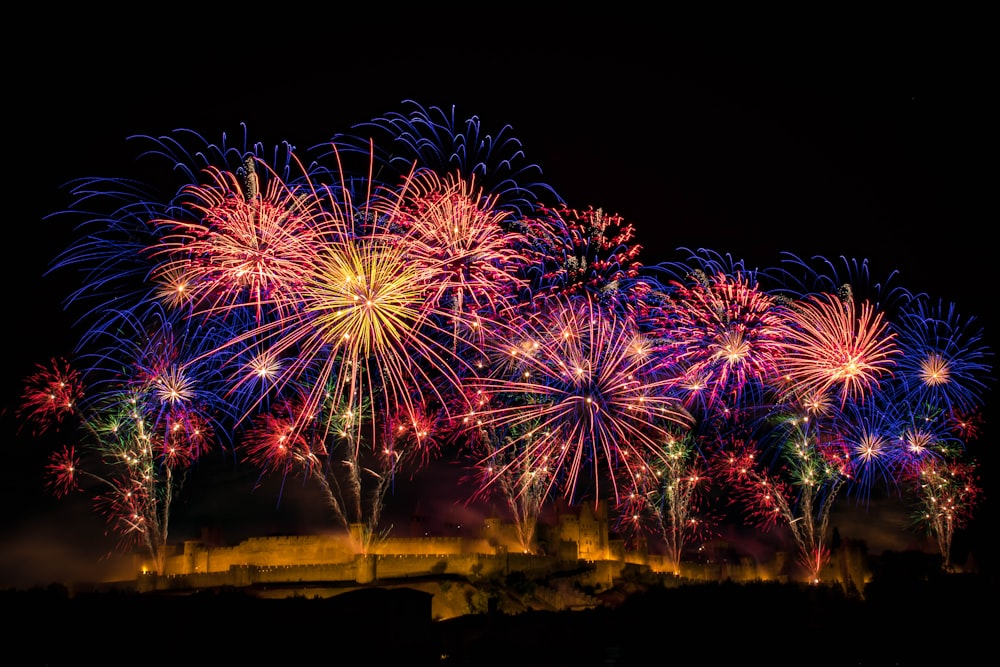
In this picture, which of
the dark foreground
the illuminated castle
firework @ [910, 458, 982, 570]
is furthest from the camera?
firework @ [910, 458, 982, 570]

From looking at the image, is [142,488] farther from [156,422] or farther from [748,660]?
[748,660]

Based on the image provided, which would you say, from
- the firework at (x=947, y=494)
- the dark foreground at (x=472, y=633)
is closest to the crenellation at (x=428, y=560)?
the firework at (x=947, y=494)

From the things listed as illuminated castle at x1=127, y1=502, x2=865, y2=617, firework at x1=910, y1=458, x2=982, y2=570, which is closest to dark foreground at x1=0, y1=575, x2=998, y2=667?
illuminated castle at x1=127, y1=502, x2=865, y2=617

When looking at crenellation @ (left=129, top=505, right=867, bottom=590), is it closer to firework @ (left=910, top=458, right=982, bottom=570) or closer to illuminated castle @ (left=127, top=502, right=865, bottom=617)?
illuminated castle @ (left=127, top=502, right=865, bottom=617)

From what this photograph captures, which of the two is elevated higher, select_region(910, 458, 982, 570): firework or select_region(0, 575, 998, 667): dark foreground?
select_region(910, 458, 982, 570): firework

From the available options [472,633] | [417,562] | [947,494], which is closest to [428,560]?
[417,562]

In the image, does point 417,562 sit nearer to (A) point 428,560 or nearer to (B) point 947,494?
(A) point 428,560

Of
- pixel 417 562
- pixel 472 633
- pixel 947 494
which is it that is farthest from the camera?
pixel 947 494

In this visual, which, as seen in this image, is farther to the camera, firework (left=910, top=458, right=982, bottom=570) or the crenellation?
firework (left=910, top=458, right=982, bottom=570)

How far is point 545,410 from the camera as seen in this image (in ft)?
128

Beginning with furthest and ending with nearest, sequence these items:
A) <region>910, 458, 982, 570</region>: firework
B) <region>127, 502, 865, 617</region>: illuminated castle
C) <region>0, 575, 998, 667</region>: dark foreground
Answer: <region>910, 458, 982, 570</region>: firework, <region>127, 502, 865, 617</region>: illuminated castle, <region>0, 575, 998, 667</region>: dark foreground

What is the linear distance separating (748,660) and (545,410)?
13011mm

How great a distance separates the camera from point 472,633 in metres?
34.2

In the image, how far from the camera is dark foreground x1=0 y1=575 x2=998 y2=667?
1172 inches
